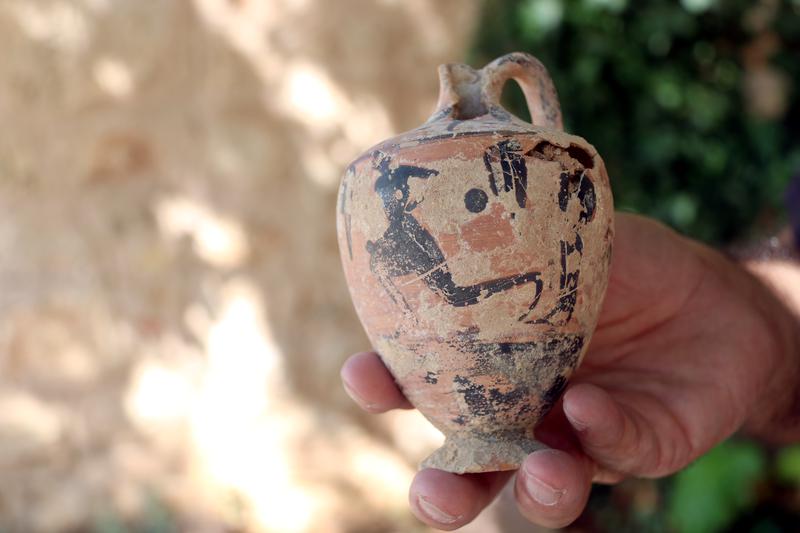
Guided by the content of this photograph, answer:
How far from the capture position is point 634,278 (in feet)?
6.37

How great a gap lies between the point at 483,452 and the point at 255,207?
175 centimetres

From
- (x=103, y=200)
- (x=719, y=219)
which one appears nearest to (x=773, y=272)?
(x=719, y=219)

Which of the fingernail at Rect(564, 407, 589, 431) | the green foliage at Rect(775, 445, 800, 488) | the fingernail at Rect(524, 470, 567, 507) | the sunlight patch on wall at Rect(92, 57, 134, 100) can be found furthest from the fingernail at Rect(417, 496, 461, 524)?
the sunlight patch on wall at Rect(92, 57, 134, 100)

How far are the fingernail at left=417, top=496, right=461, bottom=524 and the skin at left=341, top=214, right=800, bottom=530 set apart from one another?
0.02m

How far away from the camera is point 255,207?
307 centimetres

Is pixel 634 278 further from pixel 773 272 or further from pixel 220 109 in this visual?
pixel 220 109

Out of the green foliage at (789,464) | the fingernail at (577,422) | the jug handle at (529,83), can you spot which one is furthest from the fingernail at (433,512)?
the green foliage at (789,464)

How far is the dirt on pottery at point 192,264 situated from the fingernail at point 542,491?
179 centimetres

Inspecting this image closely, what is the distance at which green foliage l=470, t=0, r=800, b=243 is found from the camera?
122 inches

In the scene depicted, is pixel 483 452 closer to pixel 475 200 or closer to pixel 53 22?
pixel 475 200

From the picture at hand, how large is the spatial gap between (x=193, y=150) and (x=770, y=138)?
2.17 metres

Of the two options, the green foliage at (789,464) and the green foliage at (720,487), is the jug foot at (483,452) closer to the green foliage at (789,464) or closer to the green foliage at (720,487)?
the green foliage at (720,487)

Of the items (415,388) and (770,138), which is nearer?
(415,388)

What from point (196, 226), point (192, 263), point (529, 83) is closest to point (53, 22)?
point (196, 226)
